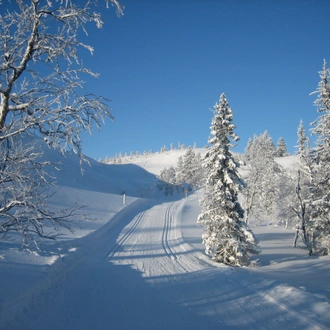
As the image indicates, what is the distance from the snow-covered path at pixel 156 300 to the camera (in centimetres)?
565

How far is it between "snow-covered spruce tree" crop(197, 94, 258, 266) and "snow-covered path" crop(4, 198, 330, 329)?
418 cm

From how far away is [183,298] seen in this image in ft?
23.6

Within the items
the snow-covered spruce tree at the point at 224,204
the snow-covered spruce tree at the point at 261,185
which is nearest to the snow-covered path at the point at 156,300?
the snow-covered spruce tree at the point at 224,204

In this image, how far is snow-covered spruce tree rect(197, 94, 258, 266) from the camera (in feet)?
49.6

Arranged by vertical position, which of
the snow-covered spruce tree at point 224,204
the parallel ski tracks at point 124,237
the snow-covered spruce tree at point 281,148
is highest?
the snow-covered spruce tree at point 281,148

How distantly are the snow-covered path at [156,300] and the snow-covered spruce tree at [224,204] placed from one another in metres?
4.18

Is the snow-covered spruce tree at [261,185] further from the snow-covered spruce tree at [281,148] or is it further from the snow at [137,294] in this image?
the snow-covered spruce tree at [281,148]

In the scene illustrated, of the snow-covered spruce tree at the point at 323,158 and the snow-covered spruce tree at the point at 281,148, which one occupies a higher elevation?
the snow-covered spruce tree at the point at 281,148

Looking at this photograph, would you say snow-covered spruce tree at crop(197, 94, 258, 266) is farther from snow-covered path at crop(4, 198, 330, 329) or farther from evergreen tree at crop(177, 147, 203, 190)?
evergreen tree at crop(177, 147, 203, 190)

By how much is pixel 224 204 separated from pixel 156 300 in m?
9.83

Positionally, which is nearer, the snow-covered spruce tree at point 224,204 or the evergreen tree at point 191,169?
the snow-covered spruce tree at point 224,204

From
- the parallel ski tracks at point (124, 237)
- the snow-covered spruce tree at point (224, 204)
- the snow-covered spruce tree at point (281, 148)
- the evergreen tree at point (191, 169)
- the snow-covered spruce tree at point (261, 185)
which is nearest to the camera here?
the parallel ski tracks at point (124, 237)

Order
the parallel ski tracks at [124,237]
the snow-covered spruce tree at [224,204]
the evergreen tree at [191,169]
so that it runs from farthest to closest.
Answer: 1. the evergreen tree at [191,169]
2. the snow-covered spruce tree at [224,204]
3. the parallel ski tracks at [124,237]

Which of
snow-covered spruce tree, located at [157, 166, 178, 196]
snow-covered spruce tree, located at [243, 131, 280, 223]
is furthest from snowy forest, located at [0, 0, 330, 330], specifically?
snow-covered spruce tree, located at [157, 166, 178, 196]
